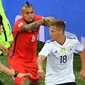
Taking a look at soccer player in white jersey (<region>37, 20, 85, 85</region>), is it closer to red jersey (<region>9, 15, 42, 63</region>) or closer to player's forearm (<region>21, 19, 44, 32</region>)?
player's forearm (<region>21, 19, 44, 32</region>)

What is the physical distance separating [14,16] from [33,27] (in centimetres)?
600

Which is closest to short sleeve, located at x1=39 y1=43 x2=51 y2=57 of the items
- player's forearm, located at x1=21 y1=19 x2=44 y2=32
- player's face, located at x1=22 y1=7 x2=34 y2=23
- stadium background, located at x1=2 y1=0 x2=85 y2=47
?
player's forearm, located at x1=21 y1=19 x2=44 y2=32

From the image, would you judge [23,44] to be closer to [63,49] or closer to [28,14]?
[28,14]

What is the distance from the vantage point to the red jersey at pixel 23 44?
25.8ft

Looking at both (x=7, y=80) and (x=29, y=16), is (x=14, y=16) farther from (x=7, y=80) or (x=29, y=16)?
(x=29, y=16)

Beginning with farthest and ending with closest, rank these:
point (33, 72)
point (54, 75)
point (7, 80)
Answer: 1. point (7, 80)
2. point (33, 72)
3. point (54, 75)

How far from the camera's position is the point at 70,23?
38.5 feet

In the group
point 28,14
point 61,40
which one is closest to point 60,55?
point 61,40

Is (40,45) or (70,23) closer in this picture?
(70,23)

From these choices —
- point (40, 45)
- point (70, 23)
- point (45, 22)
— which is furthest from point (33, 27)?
point (40, 45)

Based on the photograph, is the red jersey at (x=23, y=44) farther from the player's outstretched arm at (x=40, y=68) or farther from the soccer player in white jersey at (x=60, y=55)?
the player's outstretched arm at (x=40, y=68)

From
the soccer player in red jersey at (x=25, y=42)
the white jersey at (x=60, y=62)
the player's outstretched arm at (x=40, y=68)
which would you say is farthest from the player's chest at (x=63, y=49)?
the soccer player in red jersey at (x=25, y=42)

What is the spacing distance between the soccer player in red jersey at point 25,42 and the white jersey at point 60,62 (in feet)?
3.36

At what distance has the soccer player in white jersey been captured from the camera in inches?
257
